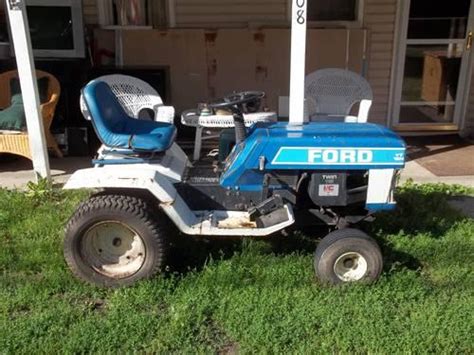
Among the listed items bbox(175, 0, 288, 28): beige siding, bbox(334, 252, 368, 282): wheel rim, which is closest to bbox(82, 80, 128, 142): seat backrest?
bbox(334, 252, 368, 282): wheel rim

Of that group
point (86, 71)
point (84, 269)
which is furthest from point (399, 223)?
point (86, 71)

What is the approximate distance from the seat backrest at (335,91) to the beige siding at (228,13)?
1.57 metres

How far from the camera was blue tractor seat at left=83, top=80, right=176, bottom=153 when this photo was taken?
11.7 feet

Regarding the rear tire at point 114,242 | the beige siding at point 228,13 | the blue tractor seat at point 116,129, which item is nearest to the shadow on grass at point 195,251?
the rear tire at point 114,242

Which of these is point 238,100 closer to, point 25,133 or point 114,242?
point 114,242

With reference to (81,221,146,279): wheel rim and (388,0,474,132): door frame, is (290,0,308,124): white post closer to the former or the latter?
(81,221,146,279): wheel rim

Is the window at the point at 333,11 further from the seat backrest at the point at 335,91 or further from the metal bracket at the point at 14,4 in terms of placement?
the metal bracket at the point at 14,4

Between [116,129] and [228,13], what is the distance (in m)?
3.99

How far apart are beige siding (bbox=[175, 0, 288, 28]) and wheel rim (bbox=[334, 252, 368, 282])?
15.0ft

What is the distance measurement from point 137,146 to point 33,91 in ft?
6.27

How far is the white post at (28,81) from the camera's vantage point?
4.71 metres

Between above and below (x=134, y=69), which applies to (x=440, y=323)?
below

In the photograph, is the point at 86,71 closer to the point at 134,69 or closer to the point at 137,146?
the point at 134,69

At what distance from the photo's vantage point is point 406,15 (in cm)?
719
